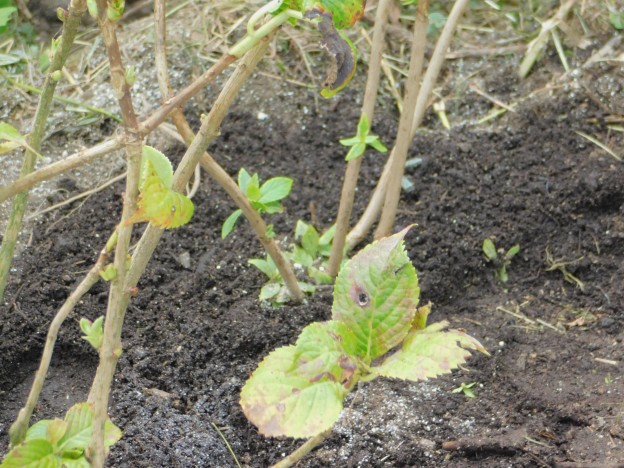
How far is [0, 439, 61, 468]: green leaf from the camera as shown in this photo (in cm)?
90

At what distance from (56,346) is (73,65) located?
1.11 m

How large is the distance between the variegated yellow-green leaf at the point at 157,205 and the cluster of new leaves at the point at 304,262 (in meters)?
0.87

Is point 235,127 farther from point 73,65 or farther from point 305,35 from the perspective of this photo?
point 73,65

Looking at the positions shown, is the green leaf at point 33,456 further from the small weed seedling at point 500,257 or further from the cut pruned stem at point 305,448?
the small weed seedling at point 500,257

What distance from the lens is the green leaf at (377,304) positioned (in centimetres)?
96

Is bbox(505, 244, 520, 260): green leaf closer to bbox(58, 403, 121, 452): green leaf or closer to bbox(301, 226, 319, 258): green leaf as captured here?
bbox(301, 226, 319, 258): green leaf

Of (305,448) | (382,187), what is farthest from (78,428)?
(382,187)

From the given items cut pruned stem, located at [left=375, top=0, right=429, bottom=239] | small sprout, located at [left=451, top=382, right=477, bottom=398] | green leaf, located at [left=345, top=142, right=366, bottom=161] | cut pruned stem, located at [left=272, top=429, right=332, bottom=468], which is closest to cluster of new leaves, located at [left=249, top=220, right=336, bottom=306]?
cut pruned stem, located at [left=375, top=0, right=429, bottom=239]

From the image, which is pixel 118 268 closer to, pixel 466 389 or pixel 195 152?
pixel 195 152

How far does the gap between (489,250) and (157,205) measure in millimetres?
1199

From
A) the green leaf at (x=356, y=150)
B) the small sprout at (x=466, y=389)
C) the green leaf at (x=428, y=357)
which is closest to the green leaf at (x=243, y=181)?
the green leaf at (x=356, y=150)

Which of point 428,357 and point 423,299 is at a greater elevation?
point 428,357

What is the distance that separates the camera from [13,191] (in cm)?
87

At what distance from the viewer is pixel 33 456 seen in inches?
36.4
